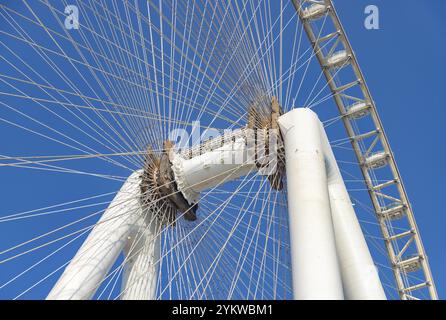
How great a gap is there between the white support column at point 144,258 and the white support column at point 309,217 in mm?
3017

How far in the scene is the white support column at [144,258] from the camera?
862 centimetres

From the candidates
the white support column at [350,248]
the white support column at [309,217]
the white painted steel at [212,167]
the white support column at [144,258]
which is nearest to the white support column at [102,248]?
the white support column at [144,258]

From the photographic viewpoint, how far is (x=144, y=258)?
29.5ft

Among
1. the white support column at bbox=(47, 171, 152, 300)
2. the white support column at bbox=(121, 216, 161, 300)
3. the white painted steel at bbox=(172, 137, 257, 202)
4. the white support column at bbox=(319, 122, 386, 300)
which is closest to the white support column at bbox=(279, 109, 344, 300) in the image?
the white support column at bbox=(319, 122, 386, 300)

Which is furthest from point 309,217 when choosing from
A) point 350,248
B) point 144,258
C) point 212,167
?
point 144,258

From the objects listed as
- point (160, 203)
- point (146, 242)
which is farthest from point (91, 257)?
point (160, 203)

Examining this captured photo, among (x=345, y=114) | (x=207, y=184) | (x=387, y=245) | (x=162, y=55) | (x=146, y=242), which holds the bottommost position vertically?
(x=387, y=245)

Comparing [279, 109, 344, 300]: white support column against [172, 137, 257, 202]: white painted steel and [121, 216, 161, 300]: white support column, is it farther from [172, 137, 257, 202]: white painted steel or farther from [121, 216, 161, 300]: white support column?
[121, 216, 161, 300]: white support column

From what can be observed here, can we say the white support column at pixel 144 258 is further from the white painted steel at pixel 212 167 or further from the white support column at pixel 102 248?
the white painted steel at pixel 212 167

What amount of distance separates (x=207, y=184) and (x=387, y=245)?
6.05m

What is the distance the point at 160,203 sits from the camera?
379 inches

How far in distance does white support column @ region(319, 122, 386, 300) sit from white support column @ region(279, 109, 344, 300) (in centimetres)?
46
